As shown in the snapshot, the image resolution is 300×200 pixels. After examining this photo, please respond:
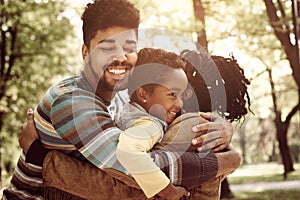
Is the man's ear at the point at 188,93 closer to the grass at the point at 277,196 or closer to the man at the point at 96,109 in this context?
the man at the point at 96,109

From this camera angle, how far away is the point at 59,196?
8.57 ft

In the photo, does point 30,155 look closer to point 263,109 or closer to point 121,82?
point 121,82

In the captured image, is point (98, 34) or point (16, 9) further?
point (16, 9)

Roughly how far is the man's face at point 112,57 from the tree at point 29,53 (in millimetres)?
17487

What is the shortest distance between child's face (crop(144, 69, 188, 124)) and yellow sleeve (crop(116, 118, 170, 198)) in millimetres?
376

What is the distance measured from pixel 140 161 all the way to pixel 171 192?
0.22 metres

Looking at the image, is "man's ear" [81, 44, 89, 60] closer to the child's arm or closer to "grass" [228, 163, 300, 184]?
the child's arm

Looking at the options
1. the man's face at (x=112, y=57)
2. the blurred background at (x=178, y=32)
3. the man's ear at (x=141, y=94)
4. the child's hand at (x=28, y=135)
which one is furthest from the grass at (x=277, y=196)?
the child's hand at (x=28, y=135)

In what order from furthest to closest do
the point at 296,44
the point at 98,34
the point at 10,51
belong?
the point at 10,51 < the point at 296,44 < the point at 98,34

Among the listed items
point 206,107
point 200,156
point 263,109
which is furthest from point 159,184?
point 263,109

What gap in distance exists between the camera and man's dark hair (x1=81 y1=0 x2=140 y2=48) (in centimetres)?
281

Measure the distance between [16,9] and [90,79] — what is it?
16.9m

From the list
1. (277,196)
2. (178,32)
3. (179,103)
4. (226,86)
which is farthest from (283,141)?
(179,103)

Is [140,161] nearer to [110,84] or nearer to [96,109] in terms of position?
[96,109]
